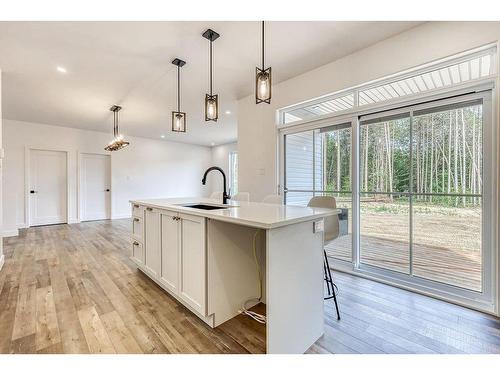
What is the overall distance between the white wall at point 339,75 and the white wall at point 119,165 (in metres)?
4.69

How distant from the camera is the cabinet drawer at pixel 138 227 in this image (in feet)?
9.11

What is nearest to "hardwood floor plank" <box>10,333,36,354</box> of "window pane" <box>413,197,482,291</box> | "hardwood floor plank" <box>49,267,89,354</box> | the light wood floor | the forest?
the light wood floor

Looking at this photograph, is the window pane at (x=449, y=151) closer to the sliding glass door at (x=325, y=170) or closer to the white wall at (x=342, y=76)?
the white wall at (x=342, y=76)

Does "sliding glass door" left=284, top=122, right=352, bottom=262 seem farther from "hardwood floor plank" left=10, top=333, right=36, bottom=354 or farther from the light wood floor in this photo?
"hardwood floor plank" left=10, top=333, right=36, bottom=354

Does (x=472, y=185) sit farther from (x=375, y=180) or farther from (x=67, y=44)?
(x=67, y=44)

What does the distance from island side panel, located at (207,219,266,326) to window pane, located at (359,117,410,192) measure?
1655 millimetres

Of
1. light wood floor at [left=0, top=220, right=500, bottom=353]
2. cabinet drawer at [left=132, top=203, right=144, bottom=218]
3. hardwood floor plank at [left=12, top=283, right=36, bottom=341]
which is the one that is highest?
cabinet drawer at [left=132, top=203, right=144, bottom=218]

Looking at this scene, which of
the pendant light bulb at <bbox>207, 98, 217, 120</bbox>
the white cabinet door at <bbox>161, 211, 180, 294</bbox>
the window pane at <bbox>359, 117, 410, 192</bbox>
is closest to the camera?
the white cabinet door at <bbox>161, 211, 180, 294</bbox>

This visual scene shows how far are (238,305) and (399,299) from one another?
1544 millimetres

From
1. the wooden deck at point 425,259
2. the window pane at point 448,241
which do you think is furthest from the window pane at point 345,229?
the window pane at point 448,241

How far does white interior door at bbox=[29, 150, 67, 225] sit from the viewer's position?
234 inches

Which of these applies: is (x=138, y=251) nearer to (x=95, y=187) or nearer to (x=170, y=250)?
(x=170, y=250)

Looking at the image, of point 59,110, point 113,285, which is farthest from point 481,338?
point 59,110

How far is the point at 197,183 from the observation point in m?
9.16
